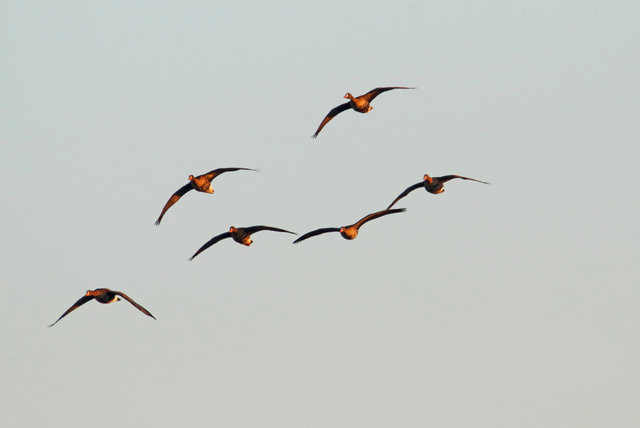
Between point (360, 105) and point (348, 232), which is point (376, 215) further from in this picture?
point (360, 105)

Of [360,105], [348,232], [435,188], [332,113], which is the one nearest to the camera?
[348,232]

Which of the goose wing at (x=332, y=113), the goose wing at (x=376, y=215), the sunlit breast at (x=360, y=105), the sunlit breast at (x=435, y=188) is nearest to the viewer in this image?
the goose wing at (x=376, y=215)

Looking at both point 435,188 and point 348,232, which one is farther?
point 435,188

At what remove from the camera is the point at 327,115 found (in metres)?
56.2

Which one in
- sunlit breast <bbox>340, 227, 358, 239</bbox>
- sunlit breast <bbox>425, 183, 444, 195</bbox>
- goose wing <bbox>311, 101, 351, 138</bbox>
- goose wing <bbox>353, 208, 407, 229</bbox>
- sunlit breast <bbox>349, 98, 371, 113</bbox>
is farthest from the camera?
goose wing <bbox>311, 101, 351, 138</bbox>

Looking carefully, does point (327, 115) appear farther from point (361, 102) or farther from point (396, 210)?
point (396, 210)

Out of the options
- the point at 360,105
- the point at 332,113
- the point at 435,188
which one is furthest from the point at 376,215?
the point at 332,113

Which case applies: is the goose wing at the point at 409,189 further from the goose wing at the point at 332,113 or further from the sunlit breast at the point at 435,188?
the goose wing at the point at 332,113

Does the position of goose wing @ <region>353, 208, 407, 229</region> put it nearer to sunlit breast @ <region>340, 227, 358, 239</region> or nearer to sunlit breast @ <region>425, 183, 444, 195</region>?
sunlit breast @ <region>340, 227, 358, 239</region>

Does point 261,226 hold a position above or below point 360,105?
below

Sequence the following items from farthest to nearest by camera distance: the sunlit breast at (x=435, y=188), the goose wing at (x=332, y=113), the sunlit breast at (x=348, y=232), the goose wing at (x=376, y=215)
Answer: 1. the goose wing at (x=332, y=113)
2. the sunlit breast at (x=435, y=188)
3. the sunlit breast at (x=348, y=232)
4. the goose wing at (x=376, y=215)

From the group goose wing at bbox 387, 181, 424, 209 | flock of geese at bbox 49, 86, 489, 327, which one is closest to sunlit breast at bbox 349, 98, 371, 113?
flock of geese at bbox 49, 86, 489, 327

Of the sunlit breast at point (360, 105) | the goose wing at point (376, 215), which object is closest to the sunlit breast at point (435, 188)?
the goose wing at point (376, 215)

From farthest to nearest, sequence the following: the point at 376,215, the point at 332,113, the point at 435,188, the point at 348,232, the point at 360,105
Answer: the point at 332,113 < the point at 360,105 < the point at 435,188 < the point at 348,232 < the point at 376,215
